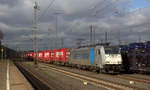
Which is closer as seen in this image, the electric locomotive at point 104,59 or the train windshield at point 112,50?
the electric locomotive at point 104,59

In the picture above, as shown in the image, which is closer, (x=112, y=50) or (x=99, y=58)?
(x=112, y=50)

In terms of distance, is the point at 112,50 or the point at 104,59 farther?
the point at 112,50

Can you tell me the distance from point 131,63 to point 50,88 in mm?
13092

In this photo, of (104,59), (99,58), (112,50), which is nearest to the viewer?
(104,59)

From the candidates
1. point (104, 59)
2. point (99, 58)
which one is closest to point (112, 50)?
point (104, 59)

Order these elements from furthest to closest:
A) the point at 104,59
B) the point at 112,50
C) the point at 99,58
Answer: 1. the point at 99,58
2. the point at 112,50
3. the point at 104,59

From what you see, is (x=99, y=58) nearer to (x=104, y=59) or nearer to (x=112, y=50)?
(x=104, y=59)

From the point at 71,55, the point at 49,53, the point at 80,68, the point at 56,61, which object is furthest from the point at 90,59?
the point at 49,53

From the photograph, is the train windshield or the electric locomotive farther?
the train windshield

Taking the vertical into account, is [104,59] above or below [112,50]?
below

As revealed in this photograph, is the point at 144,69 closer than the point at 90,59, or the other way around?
the point at 144,69

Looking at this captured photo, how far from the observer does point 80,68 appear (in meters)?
31.3

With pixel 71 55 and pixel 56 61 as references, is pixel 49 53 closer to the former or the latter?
pixel 56 61

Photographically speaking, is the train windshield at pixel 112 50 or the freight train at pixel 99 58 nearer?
the freight train at pixel 99 58
